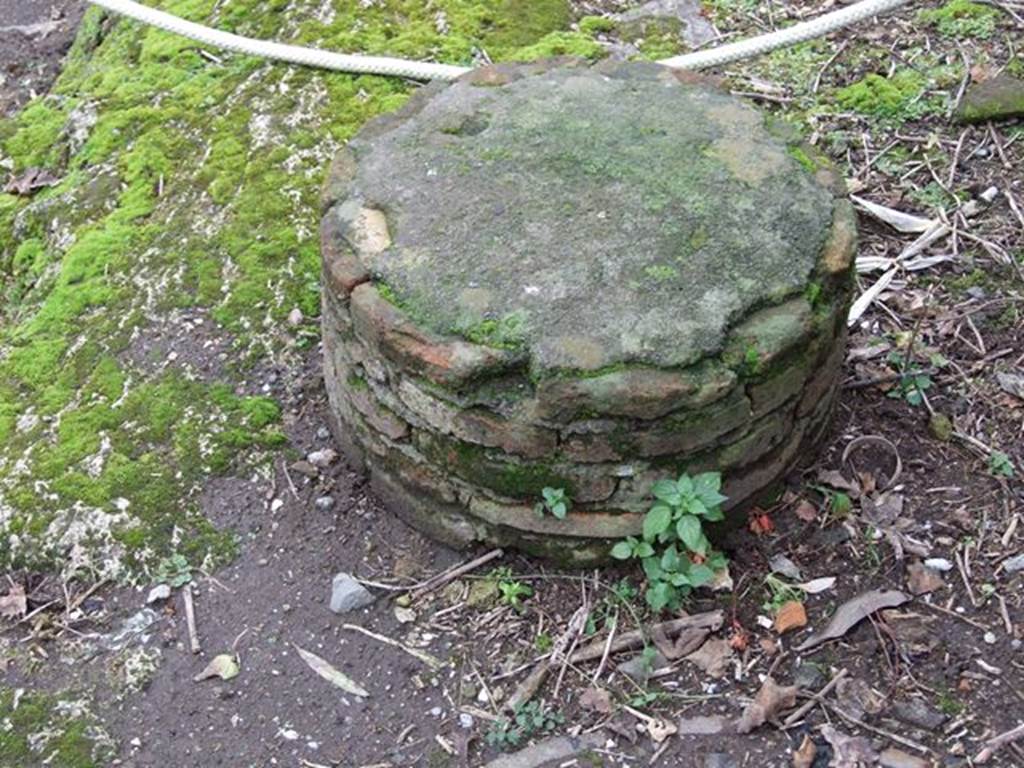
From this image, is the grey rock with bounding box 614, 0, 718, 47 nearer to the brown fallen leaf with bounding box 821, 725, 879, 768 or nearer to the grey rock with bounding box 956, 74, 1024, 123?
the grey rock with bounding box 956, 74, 1024, 123

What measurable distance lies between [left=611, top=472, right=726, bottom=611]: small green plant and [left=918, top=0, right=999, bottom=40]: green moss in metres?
2.57

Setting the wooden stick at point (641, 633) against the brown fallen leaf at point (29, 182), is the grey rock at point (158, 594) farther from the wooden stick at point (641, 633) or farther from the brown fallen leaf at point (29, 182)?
the brown fallen leaf at point (29, 182)

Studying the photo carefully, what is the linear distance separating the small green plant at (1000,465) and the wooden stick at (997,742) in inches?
27.7

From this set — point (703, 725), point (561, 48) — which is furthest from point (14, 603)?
point (561, 48)

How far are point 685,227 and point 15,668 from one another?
182 cm

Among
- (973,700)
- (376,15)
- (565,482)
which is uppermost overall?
(376,15)

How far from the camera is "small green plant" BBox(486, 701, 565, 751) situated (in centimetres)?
243

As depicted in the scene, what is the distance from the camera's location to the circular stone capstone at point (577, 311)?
2.44 meters

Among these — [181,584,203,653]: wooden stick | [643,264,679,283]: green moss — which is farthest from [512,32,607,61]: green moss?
[181,584,203,653]: wooden stick

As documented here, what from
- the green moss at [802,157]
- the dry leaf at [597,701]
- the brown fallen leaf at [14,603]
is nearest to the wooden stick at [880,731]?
the dry leaf at [597,701]

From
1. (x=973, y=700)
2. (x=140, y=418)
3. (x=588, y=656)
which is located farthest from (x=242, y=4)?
(x=973, y=700)

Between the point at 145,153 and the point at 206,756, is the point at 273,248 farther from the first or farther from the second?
the point at 206,756

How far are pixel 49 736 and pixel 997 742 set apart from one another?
196 cm

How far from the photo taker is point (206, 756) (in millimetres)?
2467
